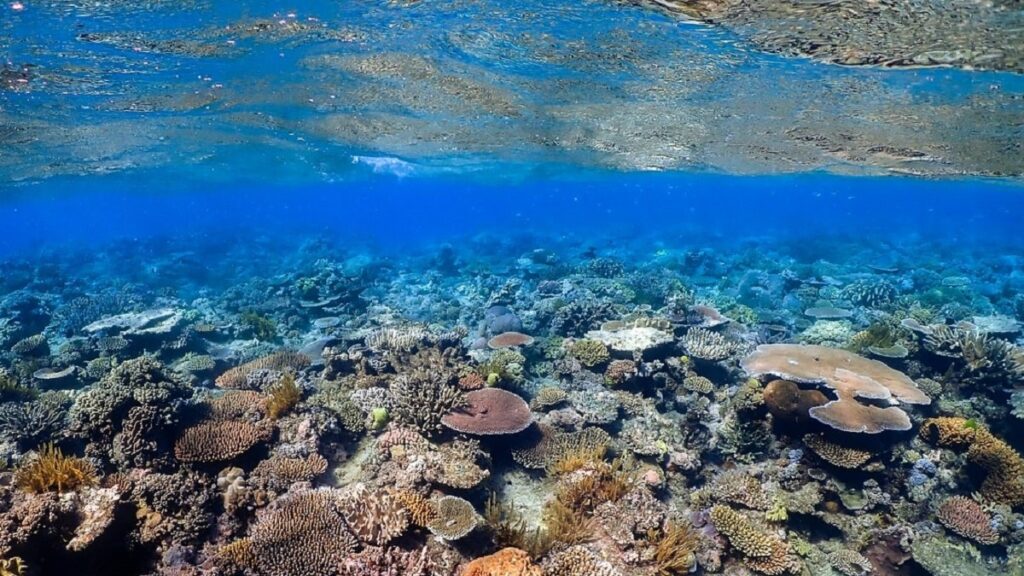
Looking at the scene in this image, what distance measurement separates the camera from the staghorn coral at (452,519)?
5.38 metres

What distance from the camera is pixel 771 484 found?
7500 millimetres

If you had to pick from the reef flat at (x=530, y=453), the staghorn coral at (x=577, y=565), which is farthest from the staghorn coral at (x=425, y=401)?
the staghorn coral at (x=577, y=565)

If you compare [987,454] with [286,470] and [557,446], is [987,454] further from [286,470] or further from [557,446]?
[286,470]

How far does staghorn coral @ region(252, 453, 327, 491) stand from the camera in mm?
6220

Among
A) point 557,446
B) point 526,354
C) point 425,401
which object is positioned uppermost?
point 425,401

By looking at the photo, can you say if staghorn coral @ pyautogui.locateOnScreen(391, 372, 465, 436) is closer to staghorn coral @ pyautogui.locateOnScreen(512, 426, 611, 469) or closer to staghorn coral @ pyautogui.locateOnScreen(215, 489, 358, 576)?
staghorn coral @ pyautogui.locateOnScreen(512, 426, 611, 469)

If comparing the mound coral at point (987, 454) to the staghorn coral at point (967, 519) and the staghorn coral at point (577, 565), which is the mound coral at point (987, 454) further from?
the staghorn coral at point (577, 565)

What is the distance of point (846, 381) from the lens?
8.28 meters

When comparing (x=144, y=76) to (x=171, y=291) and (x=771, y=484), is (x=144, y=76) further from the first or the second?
(x=771, y=484)

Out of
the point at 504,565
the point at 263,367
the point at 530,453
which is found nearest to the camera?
the point at 504,565

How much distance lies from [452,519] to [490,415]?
7.94 feet

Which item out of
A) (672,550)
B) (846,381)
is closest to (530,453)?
(672,550)

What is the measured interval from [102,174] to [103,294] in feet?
74.3

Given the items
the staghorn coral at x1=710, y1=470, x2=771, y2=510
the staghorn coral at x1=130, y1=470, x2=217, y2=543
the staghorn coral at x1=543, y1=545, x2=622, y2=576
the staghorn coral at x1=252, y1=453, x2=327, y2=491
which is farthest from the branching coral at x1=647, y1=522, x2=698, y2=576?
the staghorn coral at x1=130, y1=470, x2=217, y2=543
